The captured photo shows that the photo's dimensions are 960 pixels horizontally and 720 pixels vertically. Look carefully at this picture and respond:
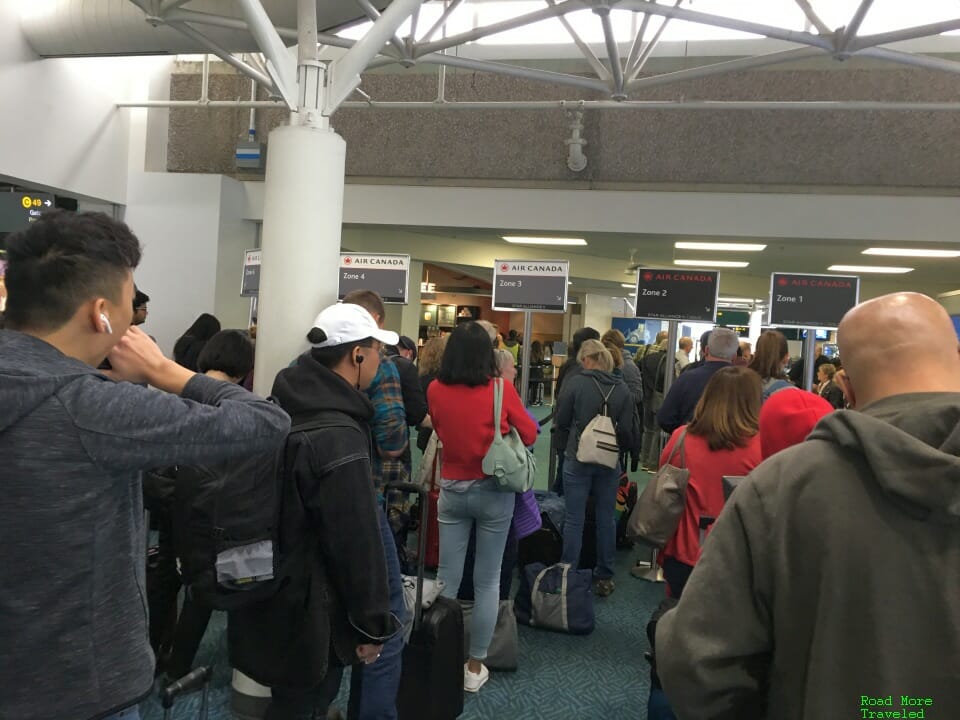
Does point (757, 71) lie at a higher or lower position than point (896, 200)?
higher

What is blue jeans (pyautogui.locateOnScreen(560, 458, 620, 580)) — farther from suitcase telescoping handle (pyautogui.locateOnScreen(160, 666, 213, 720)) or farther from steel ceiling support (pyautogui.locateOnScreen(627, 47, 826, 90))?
steel ceiling support (pyautogui.locateOnScreen(627, 47, 826, 90))

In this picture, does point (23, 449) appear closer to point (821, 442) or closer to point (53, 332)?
point (53, 332)

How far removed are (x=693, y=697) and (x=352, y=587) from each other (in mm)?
1014

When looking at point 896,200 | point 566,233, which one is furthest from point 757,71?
point 566,233

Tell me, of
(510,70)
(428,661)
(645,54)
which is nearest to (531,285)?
(510,70)

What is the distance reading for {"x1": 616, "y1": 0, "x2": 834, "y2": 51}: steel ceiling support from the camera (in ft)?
15.7

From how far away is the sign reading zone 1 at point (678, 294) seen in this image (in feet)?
19.9

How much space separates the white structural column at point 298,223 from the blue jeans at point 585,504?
190cm

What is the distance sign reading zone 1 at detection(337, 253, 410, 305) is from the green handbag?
3.42 metres

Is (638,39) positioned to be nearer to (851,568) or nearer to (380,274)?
(380,274)

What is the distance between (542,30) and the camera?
26.5ft

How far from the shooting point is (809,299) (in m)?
6.23

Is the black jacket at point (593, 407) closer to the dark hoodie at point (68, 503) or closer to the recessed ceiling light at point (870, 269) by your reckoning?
the dark hoodie at point (68, 503)

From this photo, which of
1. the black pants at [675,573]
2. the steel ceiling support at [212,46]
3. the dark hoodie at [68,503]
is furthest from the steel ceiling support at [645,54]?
the dark hoodie at [68,503]
